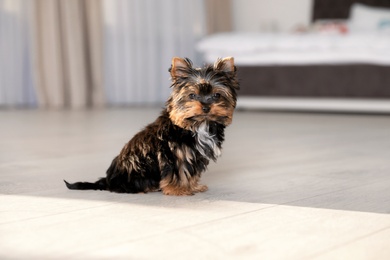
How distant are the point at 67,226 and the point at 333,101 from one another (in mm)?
4053

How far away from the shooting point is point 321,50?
200 inches

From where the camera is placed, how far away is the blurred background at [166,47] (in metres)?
5.08

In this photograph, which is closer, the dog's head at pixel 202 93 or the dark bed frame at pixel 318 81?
the dog's head at pixel 202 93

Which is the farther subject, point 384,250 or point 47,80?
point 47,80

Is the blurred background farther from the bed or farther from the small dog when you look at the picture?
the small dog

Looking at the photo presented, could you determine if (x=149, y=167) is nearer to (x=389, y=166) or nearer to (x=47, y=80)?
(x=389, y=166)

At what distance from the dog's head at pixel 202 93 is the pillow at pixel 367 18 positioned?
4.65m

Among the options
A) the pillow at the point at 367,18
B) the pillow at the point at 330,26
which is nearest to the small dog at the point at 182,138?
the pillow at the point at 330,26

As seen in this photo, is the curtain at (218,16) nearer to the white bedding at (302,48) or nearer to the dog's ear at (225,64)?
the white bedding at (302,48)

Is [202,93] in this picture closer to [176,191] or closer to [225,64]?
[225,64]

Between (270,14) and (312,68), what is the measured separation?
2521 millimetres

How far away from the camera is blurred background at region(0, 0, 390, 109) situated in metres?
5.08

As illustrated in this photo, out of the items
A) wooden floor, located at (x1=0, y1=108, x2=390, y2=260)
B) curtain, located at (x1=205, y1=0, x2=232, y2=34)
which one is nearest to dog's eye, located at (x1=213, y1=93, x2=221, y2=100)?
wooden floor, located at (x1=0, y1=108, x2=390, y2=260)

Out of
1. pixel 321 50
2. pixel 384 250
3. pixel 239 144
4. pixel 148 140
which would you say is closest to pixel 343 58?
pixel 321 50
